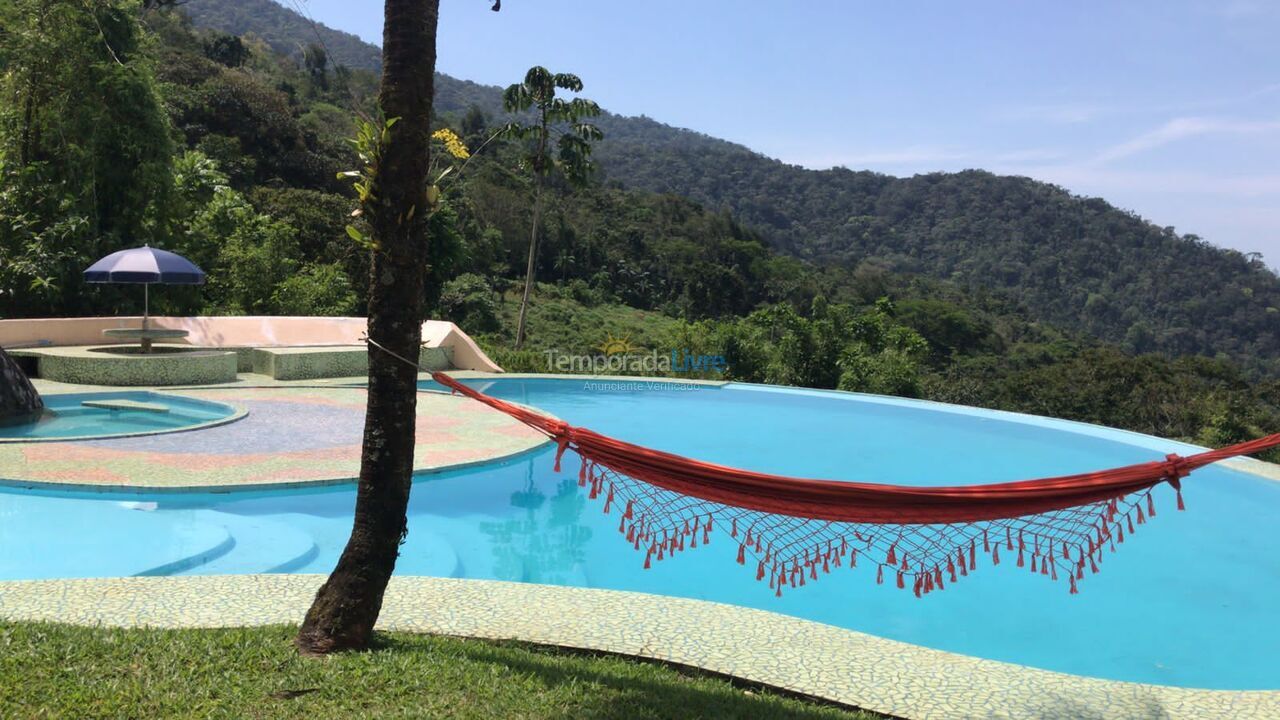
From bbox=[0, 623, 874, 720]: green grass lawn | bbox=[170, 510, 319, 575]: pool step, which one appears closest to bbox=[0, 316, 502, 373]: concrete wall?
bbox=[170, 510, 319, 575]: pool step

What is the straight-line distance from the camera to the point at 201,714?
7.89 feet

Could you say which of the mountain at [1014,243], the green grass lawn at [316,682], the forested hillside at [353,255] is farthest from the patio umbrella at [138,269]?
the mountain at [1014,243]

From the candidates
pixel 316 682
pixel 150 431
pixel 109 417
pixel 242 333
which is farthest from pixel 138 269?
pixel 316 682

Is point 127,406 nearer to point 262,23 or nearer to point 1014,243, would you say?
point 1014,243

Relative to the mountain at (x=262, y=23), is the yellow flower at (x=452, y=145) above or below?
below

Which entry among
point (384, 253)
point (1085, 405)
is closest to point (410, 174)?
point (384, 253)

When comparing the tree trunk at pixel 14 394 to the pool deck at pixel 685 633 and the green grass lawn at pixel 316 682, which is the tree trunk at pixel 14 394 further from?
the green grass lawn at pixel 316 682

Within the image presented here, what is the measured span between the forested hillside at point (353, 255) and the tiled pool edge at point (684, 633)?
1620 mm

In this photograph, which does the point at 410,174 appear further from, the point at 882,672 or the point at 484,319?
the point at 484,319

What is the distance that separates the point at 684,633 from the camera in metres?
3.47

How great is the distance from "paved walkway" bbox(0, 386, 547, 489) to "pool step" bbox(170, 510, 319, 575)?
49 centimetres

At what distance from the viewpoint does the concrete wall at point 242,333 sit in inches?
436

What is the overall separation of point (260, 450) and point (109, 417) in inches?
103
